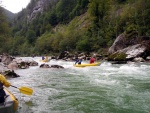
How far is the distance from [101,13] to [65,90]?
4122cm

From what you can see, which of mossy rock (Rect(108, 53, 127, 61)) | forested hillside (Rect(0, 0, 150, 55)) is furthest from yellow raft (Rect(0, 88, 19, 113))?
forested hillside (Rect(0, 0, 150, 55))

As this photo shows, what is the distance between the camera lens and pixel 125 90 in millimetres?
10727

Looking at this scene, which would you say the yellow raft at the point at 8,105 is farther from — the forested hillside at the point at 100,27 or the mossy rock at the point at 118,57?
the forested hillside at the point at 100,27

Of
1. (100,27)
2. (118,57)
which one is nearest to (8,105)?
(118,57)

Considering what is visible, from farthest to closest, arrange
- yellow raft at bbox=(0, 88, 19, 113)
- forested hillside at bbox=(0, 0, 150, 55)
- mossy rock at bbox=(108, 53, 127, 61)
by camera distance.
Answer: forested hillside at bbox=(0, 0, 150, 55) < mossy rock at bbox=(108, 53, 127, 61) < yellow raft at bbox=(0, 88, 19, 113)

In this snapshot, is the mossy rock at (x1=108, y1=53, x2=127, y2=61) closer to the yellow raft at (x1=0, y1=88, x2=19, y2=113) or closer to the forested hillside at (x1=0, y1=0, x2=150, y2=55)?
the forested hillside at (x1=0, y1=0, x2=150, y2=55)

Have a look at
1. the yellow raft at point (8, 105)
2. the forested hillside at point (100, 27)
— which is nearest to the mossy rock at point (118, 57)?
the forested hillside at point (100, 27)

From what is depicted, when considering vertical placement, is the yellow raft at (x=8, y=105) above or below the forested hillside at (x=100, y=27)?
below

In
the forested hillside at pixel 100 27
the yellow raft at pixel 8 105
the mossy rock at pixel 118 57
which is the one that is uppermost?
the forested hillside at pixel 100 27

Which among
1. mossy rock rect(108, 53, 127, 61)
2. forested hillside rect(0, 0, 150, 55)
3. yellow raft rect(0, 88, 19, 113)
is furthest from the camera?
forested hillside rect(0, 0, 150, 55)

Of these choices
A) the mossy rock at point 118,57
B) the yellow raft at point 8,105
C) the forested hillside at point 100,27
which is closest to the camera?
the yellow raft at point 8,105

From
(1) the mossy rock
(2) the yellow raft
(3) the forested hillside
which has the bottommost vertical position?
(2) the yellow raft

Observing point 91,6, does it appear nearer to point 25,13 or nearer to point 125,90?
point 125,90

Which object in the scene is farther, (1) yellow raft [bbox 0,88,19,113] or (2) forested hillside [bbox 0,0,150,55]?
(2) forested hillside [bbox 0,0,150,55]
